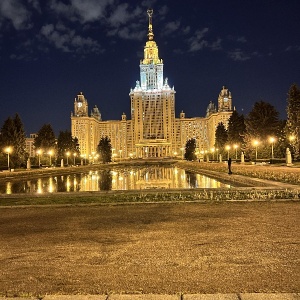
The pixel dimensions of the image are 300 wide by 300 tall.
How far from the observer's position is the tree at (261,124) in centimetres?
6631

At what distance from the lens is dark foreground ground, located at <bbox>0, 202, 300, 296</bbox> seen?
544cm

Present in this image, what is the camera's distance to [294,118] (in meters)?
51.6

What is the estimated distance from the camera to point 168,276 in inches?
228

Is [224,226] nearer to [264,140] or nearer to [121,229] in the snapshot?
[121,229]

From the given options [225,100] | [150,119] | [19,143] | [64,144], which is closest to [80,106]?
[150,119]

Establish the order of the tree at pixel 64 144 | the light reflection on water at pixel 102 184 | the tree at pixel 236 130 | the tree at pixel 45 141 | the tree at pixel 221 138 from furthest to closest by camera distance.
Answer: the tree at pixel 221 138
the tree at pixel 64 144
the tree at pixel 236 130
the tree at pixel 45 141
the light reflection on water at pixel 102 184

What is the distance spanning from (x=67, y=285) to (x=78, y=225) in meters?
5.16

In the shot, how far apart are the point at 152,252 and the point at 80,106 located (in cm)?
18757

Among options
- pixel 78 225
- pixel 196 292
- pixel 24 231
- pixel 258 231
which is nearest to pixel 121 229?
pixel 78 225

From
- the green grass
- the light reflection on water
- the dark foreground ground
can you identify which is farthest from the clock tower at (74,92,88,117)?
the dark foreground ground

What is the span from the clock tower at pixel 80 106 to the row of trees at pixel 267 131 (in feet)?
357

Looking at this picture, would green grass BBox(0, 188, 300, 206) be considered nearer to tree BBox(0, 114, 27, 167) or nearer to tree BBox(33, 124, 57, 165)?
tree BBox(0, 114, 27, 167)

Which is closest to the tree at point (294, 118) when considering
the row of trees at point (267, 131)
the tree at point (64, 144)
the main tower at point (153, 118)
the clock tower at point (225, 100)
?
the row of trees at point (267, 131)

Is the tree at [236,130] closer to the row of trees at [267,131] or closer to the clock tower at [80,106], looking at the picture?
the row of trees at [267,131]
